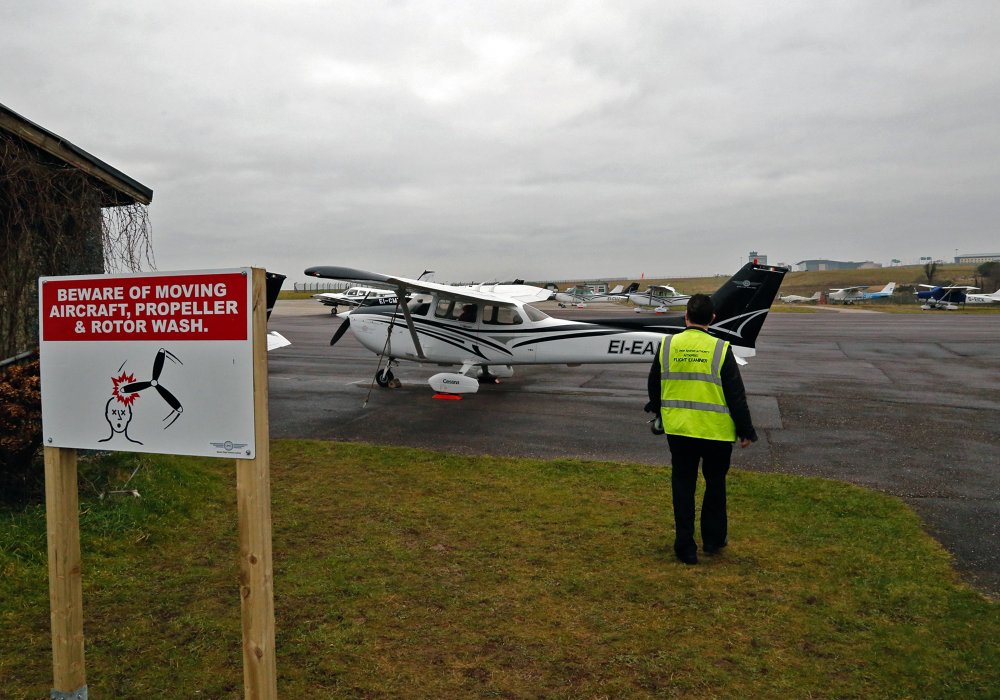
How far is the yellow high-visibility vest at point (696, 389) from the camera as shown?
4895 mm

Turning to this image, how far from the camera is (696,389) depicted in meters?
4.95

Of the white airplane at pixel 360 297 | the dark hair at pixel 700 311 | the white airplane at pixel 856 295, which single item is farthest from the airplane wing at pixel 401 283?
the white airplane at pixel 856 295

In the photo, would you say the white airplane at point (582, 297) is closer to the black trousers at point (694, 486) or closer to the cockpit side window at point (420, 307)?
the cockpit side window at point (420, 307)

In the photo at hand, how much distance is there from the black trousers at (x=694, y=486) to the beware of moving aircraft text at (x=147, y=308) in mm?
3407

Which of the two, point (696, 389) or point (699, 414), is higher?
point (696, 389)

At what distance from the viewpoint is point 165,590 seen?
451 centimetres

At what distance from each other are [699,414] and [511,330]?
29.1 feet

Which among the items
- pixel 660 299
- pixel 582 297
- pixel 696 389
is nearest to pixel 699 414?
pixel 696 389

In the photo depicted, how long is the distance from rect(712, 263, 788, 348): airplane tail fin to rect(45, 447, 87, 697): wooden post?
1174 centimetres

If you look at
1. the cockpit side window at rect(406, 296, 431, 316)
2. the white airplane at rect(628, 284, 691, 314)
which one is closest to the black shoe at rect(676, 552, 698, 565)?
the cockpit side window at rect(406, 296, 431, 316)

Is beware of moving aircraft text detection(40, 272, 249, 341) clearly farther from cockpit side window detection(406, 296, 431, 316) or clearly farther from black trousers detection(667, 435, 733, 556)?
cockpit side window detection(406, 296, 431, 316)

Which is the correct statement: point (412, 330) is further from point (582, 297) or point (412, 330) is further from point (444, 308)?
point (582, 297)

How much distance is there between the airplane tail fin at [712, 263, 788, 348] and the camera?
12883mm

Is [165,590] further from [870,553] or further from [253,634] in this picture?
[870,553]
